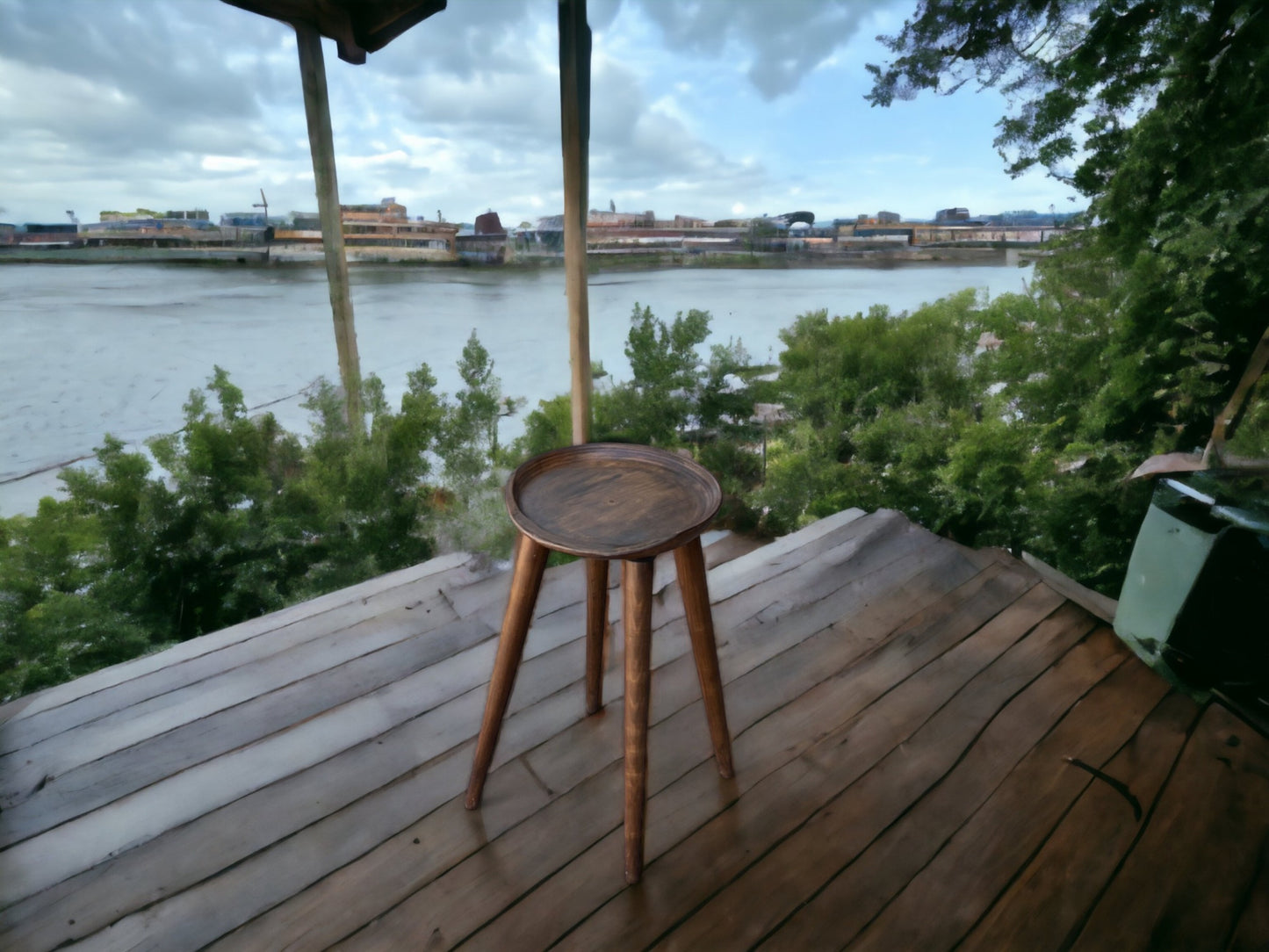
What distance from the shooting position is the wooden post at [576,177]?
4.48 feet

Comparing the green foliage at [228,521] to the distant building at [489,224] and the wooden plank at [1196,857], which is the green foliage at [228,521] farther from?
the wooden plank at [1196,857]

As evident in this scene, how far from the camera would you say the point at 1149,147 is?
1.78 metres

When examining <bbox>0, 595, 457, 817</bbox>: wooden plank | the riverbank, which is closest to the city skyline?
the riverbank

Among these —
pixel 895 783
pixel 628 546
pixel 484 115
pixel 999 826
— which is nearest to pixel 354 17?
pixel 484 115

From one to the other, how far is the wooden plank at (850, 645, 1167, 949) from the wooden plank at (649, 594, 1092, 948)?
0.06 metres

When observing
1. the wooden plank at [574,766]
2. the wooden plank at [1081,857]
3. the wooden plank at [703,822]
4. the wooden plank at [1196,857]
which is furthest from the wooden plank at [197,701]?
the wooden plank at [1196,857]

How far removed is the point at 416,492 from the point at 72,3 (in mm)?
1484

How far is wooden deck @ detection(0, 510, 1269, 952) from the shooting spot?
1097 mm

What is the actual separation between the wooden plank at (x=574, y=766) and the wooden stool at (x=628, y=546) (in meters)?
0.13

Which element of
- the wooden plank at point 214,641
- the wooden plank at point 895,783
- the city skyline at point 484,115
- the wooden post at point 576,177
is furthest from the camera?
the city skyline at point 484,115

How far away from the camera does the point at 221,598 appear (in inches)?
81.7

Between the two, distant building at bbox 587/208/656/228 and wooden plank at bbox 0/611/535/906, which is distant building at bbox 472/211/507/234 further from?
wooden plank at bbox 0/611/535/906

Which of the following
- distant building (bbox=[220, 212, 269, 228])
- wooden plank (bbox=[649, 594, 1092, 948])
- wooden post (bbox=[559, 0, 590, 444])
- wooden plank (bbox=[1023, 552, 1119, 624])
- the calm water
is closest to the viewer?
wooden plank (bbox=[649, 594, 1092, 948])

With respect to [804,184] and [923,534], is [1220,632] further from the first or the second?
[804,184]
